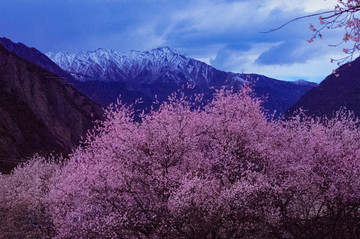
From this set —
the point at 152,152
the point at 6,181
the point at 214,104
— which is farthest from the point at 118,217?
the point at 6,181

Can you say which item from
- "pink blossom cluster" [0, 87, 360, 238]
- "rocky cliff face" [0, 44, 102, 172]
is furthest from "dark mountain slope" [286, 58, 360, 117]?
"pink blossom cluster" [0, 87, 360, 238]

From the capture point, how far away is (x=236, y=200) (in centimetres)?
1639

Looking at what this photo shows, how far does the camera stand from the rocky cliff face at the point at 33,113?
7719 cm

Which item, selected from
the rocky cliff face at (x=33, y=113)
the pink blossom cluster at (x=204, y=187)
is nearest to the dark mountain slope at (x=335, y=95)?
the rocky cliff face at (x=33, y=113)

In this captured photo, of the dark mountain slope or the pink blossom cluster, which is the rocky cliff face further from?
the dark mountain slope

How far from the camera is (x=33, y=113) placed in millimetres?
93188

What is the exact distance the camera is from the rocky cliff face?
77188mm

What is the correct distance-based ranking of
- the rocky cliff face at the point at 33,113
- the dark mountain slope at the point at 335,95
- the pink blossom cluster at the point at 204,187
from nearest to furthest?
the pink blossom cluster at the point at 204,187
the rocky cliff face at the point at 33,113
the dark mountain slope at the point at 335,95

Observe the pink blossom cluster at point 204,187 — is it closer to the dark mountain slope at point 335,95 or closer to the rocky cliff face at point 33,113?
the rocky cliff face at point 33,113

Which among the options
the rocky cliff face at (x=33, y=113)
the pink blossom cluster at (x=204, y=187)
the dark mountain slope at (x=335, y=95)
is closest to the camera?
the pink blossom cluster at (x=204, y=187)

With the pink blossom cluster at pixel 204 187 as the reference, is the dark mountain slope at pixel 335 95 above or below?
above

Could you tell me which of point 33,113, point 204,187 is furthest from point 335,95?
point 204,187

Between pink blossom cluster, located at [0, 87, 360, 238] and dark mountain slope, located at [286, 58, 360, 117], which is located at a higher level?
dark mountain slope, located at [286, 58, 360, 117]

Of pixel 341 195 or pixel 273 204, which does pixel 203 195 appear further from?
pixel 341 195
